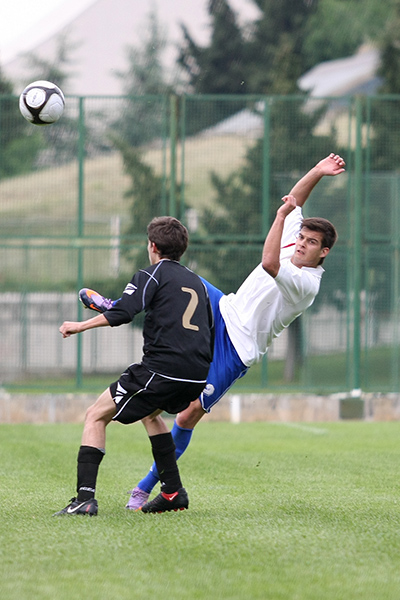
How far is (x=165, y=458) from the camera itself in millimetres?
5484

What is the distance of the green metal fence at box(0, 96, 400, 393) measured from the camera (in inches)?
564

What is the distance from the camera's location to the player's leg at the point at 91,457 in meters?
5.27

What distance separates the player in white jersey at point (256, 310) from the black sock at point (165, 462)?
0.88 feet

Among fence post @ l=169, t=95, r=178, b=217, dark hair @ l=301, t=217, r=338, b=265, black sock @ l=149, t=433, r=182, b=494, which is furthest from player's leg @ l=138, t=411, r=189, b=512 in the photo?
fence post @ l=169, t=95, r=178, b=217

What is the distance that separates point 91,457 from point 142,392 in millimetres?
477

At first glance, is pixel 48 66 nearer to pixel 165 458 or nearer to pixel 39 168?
pixel 39 168

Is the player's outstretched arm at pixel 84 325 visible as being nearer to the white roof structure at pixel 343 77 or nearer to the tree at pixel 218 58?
the tree at pixel 218 58

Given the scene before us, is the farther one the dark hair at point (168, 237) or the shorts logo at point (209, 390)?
the shorts logo at point (209, 390)

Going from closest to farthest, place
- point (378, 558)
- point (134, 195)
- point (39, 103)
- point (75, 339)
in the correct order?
point (378, 558) < point (39, 103) < point (75, 339) < point (134, 195)

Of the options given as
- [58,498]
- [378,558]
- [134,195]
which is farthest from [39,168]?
[378,558]

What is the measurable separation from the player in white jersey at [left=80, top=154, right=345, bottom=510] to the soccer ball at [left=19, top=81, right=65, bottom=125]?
10.6 feet

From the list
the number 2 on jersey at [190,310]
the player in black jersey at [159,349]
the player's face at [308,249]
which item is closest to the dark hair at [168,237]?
the player in black jersey at [159,349]

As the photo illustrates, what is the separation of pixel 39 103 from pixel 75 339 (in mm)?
6369

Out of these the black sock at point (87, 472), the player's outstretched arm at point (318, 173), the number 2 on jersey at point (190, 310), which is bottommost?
the black sock at point (87, 472)
